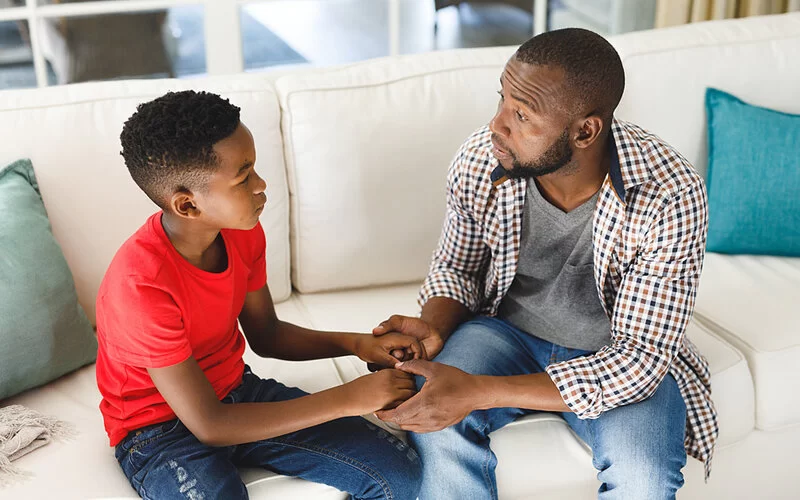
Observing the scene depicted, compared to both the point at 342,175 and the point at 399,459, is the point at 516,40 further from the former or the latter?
the point at 399,459

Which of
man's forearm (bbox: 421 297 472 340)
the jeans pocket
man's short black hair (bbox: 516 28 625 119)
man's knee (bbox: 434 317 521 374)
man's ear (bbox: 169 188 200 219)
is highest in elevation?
man's short black hair (bbox: 516 28 625 119)

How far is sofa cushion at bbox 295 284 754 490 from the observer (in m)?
1.56

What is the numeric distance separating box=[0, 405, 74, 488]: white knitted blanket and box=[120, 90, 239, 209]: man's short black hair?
18.2 inches

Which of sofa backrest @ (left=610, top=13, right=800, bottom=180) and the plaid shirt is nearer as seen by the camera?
the plaid shirt

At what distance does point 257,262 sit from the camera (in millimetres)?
1609

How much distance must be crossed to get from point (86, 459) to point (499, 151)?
858mm

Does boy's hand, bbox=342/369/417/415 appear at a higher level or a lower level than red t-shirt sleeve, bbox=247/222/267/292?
lower

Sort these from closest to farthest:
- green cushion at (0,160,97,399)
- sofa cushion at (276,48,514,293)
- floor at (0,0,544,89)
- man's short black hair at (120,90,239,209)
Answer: man's short black hair at (120,90,239,209) < green cushion at (0,160,97,399) < sofa cushion at (276,48,514,293) < floor at (0,0,544,89)

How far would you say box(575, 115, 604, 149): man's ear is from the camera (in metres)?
1.51

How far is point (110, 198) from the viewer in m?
1.83

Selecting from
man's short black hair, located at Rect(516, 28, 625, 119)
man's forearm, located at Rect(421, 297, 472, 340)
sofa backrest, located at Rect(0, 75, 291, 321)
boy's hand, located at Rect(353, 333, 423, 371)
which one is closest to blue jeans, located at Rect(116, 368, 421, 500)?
boy's hand, located at Rect(353, 333, 423, 371)

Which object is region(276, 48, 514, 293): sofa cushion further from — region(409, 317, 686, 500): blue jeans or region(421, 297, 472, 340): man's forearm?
region(409, 317, 686, 500): blue jeans

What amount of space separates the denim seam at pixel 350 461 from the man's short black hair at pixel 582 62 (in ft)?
2.23

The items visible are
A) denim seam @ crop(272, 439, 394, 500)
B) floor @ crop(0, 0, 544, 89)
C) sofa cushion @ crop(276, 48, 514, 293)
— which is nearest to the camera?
denim seam @ crop(272, 439, 394, 500)
